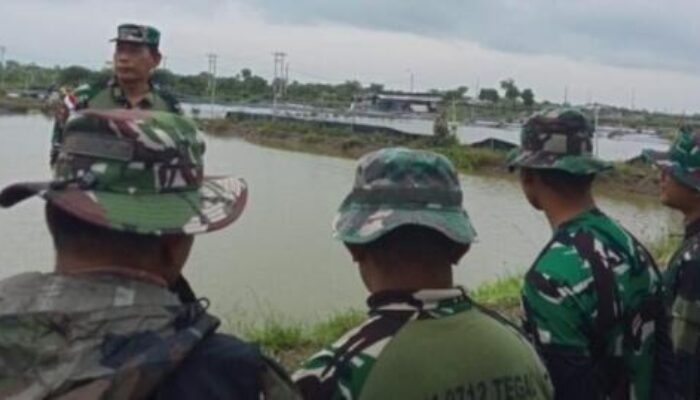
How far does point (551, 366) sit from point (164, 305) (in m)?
1.38

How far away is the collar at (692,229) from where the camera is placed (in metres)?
3.61

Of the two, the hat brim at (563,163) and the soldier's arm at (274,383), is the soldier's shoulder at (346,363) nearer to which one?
the soldier's arm at (274,383)

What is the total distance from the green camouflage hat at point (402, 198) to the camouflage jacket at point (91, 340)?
49 cm

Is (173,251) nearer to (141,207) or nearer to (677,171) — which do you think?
(141,207)

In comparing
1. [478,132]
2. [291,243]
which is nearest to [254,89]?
[478,132]

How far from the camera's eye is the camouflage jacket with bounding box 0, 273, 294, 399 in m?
1.46

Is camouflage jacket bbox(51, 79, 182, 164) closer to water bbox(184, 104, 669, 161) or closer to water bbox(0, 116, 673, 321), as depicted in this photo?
water bbox(0, 116, 673, 321)

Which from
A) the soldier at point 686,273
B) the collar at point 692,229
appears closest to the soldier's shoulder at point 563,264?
the soldier at point 686,273

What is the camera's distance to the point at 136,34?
3.72 metres

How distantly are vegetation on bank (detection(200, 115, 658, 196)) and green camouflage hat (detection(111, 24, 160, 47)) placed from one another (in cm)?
1784

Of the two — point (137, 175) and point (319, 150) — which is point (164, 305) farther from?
point (319, 150)

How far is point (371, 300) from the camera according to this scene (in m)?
1.98

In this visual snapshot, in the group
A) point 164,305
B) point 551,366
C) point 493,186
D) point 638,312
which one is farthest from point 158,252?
point 493,186

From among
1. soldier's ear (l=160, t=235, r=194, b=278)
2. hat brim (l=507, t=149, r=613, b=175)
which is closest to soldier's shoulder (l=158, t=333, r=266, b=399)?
soldier's ear (l=160, t=235, r=194, b=278)
